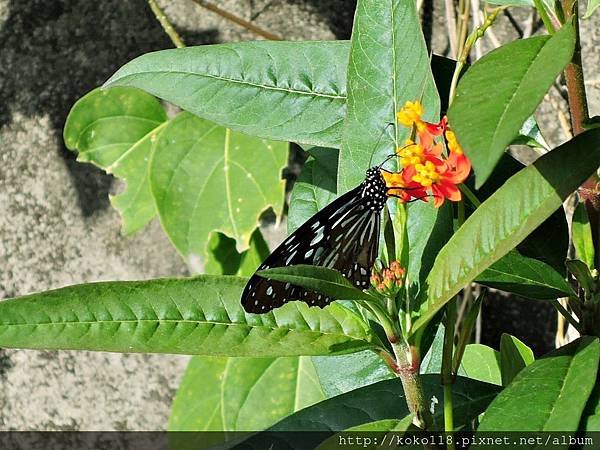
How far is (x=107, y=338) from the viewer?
25.4 inches

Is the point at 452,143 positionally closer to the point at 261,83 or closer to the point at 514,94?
the point at 514,94

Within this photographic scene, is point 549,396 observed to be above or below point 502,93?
below

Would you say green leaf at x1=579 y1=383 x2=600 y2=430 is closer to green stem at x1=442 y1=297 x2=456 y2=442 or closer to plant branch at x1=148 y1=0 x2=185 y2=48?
green stem at x1=442 y1=297 x2=456 y2=442

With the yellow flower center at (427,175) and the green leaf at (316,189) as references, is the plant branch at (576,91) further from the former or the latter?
the green leaf at (316,189)

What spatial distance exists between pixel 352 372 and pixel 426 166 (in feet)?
0.88

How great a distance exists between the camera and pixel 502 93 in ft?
1.79

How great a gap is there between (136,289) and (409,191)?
23 centimetres

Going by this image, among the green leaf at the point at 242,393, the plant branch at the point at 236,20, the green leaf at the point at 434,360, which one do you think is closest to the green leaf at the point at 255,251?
the green leaf at the point at 242,393

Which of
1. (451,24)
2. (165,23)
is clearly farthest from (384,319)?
(165,23)

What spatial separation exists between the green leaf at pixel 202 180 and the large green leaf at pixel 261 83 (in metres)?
0.54

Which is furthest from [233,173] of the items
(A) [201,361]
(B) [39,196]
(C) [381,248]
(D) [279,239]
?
(C) [381,248]

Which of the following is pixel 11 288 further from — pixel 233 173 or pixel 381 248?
pixel 381 248

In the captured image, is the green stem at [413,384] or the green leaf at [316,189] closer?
the green stem at [413,384]

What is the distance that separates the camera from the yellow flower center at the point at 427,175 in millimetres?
644
